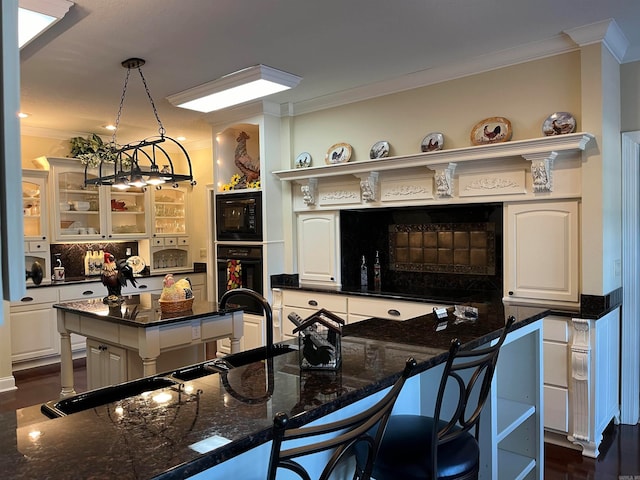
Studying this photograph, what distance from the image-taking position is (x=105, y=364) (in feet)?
12.0

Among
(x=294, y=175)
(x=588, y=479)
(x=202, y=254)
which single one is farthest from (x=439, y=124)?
(x=202, y=254)

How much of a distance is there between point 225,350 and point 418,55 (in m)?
3.64

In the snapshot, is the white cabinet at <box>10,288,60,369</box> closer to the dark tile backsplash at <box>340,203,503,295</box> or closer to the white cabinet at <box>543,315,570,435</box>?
the dark tile backsplash at <box>340,203,503,295</box>

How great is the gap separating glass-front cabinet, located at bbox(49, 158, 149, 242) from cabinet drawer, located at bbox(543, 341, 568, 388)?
5241 mm

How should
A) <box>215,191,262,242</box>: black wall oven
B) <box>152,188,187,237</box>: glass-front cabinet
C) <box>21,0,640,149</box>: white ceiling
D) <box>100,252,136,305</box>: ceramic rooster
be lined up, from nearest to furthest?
<box>21,0,640,149</box>: white ceiling < <box>100,252,136,305</box>: ceramic rooster < <box>215,191,262,242</box>: black wall oven < <box>152,188,187,237</box>: glass-front cabinet

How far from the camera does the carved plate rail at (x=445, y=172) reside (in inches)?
127

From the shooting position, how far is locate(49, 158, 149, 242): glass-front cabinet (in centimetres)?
584

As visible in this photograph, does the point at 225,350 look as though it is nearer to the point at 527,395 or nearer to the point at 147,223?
the point at 147,223

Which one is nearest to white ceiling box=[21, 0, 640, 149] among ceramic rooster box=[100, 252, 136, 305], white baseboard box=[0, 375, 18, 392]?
ceramic rooster box=[100, 252, 136, 305]

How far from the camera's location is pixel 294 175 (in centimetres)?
466

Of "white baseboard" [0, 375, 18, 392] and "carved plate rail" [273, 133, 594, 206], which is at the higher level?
"carved plate rail" [273, 133, 594, 206]

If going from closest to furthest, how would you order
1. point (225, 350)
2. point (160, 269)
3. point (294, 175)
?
point (294, 175) < point (225, 350) < point (160, 269)

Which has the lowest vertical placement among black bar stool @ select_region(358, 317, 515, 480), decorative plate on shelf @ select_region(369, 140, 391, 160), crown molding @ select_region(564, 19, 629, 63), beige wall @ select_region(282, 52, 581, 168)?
black bar stool @ select_region(358, 317, 515, 480)

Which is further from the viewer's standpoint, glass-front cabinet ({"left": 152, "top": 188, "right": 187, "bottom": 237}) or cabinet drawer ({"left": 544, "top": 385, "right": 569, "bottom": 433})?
glass-front cabinet ({"left": 152, "top": 188, "right": 187, "bottom": 237})
